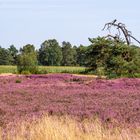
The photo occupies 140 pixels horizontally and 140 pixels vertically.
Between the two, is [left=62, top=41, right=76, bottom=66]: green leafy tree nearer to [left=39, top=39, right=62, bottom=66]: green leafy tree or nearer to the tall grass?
[left=39, top=39, right=62, bottom=66]: green leafy tree

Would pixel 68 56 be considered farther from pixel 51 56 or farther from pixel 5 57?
pixel 5 57

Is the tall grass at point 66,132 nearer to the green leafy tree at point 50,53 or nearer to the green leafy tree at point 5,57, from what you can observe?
the green leafy tree at point 50,53

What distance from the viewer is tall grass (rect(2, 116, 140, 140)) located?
10.0 metres

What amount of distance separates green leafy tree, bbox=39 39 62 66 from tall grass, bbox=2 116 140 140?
131 metres

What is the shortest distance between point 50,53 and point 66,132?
134 meters

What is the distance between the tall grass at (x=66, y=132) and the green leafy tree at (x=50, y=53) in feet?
431

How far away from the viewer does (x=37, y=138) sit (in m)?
10.1

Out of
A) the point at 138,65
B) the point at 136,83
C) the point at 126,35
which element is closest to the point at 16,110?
the point at 136,83

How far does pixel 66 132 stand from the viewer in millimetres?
10250

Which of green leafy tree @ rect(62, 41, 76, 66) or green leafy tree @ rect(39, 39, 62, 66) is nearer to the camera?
green leafy tree @ rect(39, 39, 62, 66)

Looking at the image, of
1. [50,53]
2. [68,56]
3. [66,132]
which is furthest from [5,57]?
[66,132]

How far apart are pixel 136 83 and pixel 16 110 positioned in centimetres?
1460

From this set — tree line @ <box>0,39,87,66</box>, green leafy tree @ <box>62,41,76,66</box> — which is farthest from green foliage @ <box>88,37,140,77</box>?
green leafy tree @ <box>62,41,76,66</box>

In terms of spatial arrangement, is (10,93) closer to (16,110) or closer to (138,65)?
(16,110)
